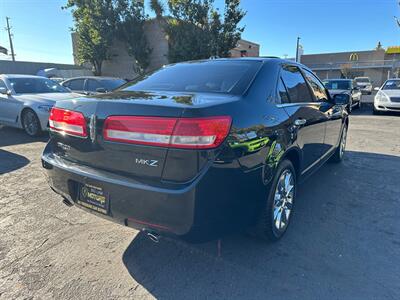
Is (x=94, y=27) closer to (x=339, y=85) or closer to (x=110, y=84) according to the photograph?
(x=110, y=84)

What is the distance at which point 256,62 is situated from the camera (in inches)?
119

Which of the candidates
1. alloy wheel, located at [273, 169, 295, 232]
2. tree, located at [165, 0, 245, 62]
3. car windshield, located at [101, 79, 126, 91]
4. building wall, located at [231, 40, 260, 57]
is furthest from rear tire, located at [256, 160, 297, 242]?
building wall, located at [231, 40, 260, 57]

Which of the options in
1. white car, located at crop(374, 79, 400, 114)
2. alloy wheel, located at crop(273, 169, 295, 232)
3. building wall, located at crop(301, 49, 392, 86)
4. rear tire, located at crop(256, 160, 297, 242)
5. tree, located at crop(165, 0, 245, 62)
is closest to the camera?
rear tire, located at crop(256, 160, 297, 242)

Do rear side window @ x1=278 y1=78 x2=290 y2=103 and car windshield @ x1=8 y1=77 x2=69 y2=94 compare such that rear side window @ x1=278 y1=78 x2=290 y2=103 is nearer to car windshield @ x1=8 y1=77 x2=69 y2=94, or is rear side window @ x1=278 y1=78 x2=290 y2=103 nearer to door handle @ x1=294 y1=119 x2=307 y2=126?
door handle @ x1=294 y1=119 x2=307 y2=126

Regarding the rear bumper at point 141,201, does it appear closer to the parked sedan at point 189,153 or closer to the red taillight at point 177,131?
the parked sedan at point 189,153

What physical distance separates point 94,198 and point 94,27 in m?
27.9

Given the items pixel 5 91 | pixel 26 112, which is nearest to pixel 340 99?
pixel 26 112

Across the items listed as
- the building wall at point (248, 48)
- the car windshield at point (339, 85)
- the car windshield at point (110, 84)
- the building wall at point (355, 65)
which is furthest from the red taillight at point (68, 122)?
the building wall at point (355, 65)

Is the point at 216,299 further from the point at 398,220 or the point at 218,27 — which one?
the point at 218,27

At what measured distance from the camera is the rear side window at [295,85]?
319cm

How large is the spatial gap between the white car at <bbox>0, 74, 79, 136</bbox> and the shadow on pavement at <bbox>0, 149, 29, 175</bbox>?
1.37m

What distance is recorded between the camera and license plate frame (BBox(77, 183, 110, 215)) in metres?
2.29

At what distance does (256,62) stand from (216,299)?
6.99ft

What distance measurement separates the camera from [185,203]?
1970 millimetres
